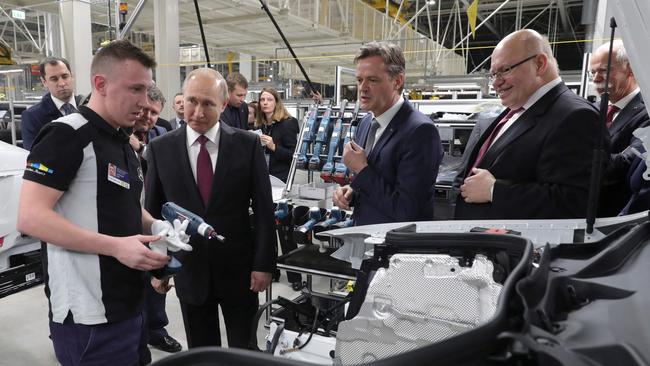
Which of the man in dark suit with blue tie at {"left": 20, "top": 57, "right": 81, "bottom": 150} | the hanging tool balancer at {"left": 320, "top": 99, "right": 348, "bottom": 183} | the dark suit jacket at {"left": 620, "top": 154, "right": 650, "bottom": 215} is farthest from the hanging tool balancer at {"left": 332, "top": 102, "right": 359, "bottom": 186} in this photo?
the man in dark suit with blue tie at {"left": 20, "top": 57, "right": 81, "bottom": 150}

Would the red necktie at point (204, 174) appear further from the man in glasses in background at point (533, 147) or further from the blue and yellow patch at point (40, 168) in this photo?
the man in glasses in background at point (533, 147)

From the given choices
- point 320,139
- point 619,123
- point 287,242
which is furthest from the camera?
point 287,242

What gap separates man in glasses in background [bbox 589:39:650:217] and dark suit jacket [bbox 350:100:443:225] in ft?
2.52

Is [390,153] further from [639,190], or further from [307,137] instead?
[307,137]

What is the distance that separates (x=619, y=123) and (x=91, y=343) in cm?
242

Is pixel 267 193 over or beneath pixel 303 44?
beneath

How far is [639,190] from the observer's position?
1.73 metres

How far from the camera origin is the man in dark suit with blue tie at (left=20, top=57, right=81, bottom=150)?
3.51 metres

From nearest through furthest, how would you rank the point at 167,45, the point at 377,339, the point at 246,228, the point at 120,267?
the point at 377,339
the point at 120,267
the point at 246,228
the point at 167,45

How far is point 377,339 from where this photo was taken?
878 millimetres

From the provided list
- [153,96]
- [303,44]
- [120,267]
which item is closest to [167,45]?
[303,44]

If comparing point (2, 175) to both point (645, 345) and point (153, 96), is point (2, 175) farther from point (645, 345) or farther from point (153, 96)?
point (645, 345)

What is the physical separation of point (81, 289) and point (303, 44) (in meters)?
8.11

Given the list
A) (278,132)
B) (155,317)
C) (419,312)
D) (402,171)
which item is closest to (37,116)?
(155,317)
